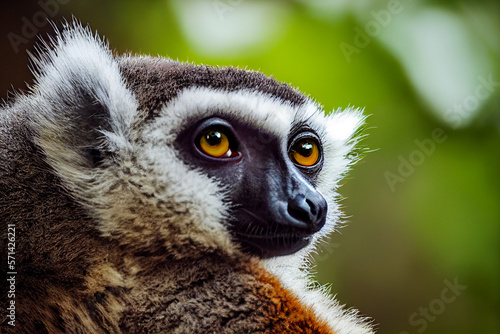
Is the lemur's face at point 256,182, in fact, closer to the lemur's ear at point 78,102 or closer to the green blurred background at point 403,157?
the lemur's ear at point 78,102

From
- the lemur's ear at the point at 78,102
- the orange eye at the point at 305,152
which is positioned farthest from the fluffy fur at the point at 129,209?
the orange eye at the point at 305,152

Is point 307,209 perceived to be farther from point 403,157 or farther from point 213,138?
point 403,157

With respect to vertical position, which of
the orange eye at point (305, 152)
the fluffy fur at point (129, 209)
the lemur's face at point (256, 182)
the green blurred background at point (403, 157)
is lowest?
the fluffy fur at point (129, 209)

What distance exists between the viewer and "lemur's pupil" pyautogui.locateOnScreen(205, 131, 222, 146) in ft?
5.88

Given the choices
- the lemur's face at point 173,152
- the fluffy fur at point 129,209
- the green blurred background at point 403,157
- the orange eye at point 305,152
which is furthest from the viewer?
the green blurred background at point 403,157

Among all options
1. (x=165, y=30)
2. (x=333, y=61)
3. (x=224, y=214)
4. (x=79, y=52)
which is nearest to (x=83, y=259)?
(x=224, y=214)

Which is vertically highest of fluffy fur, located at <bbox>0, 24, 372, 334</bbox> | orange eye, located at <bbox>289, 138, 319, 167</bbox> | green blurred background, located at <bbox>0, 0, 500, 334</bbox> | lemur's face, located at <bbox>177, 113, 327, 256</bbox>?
green blurred background, located at <bbox>0, 0, 500, 334</bbox>

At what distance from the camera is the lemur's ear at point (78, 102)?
1736 millimetres

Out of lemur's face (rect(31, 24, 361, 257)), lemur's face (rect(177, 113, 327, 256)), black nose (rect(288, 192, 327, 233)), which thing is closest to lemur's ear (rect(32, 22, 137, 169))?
lemur's face (rect(31, 24, 361, 257))

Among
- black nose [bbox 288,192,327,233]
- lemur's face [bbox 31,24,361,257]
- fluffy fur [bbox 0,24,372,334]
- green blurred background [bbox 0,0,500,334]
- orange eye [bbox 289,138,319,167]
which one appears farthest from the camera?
green blurred background [bbox 0,0,500,334]

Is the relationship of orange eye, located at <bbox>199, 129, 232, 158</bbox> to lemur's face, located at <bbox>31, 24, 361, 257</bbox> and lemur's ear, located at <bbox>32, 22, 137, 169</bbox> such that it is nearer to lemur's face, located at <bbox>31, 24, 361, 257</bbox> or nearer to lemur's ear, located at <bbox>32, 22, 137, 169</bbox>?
lemur's face, located at <bbox>31, 24, 361, 257</bbox>

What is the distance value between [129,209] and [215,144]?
373mm

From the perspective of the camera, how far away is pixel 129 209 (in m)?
1.68

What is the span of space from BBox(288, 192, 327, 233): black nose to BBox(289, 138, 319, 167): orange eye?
0.27 meters
